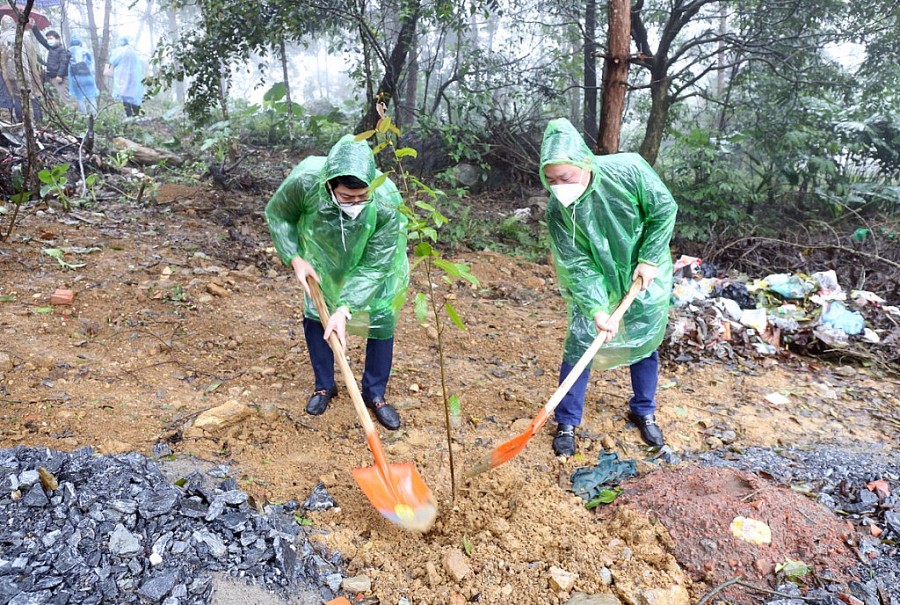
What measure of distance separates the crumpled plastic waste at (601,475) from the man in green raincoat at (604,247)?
162mm

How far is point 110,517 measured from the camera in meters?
1.77

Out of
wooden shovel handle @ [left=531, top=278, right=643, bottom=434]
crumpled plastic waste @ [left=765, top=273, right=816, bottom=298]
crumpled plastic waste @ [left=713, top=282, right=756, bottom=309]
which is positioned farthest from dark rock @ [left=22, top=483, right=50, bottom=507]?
crumpled plastic waste @ [left=765, top=273, right=816, bottom=298]

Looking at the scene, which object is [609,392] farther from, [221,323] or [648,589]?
[221,323]

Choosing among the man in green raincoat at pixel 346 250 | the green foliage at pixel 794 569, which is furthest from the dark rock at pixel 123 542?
the green foliage at pixel 794 569

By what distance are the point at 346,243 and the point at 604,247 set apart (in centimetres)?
108

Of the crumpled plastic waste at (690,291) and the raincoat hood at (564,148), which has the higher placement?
the raincoat hood at (564,148)

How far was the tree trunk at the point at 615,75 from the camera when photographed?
419cm

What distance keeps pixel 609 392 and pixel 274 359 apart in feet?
6.21

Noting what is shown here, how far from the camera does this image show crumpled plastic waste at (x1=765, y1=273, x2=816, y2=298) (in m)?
4.38

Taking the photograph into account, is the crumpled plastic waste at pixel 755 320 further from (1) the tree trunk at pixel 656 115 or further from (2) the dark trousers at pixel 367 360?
(1) the tree trunk at pixel 656 115

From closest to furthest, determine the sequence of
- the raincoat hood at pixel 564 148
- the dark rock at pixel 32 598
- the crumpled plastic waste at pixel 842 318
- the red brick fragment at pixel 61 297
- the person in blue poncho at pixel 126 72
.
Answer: the dark rock at pixel 32 598
the raincoat hood at pixel 564 148
the red brick fragment at pixel 61 297
the crumpled plastic waste at pixel 842 318
the person in blue poncho at pixel 126 72

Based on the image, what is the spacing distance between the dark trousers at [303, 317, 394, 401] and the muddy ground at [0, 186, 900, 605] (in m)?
0.15

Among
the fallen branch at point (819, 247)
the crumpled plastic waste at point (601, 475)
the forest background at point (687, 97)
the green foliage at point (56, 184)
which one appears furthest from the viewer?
the forest background at point (687, 97)

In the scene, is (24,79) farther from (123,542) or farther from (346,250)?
(123,542)
